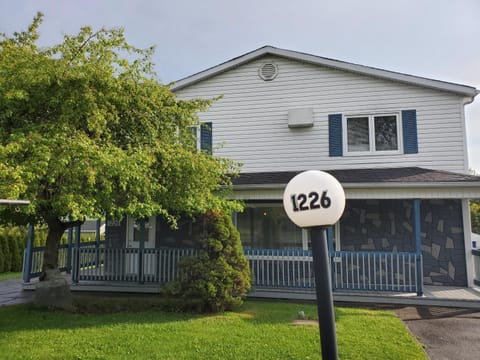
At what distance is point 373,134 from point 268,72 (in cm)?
373

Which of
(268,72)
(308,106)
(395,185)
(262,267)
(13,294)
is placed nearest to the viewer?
(395,185)

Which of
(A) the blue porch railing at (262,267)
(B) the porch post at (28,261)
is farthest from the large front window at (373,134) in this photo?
(B) the porch post at (28,261)

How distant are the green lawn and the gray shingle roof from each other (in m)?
3.08

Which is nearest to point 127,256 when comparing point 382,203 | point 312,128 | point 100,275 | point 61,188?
point 100,275

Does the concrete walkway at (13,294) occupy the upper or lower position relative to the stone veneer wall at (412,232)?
lower

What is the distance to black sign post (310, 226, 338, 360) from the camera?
1934mm

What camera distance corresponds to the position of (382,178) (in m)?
8.64

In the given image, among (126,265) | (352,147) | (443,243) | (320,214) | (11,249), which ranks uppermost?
(352,147)

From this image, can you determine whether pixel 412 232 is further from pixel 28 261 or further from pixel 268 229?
pixel 28 261

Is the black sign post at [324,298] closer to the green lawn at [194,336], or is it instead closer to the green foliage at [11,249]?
the green lawn at [194,336]

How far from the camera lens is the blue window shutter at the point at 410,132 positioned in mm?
9789

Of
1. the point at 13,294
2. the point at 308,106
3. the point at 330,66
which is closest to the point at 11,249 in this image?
the point at 13,294

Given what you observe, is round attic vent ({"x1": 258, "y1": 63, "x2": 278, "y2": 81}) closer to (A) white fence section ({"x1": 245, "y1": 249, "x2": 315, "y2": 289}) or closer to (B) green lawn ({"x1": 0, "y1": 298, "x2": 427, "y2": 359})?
(A) white fence section ({"x1": 245, "y1": 249, "x2": 315, "y2": 289})

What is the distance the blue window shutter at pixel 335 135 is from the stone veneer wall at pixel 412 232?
154 centimetres
